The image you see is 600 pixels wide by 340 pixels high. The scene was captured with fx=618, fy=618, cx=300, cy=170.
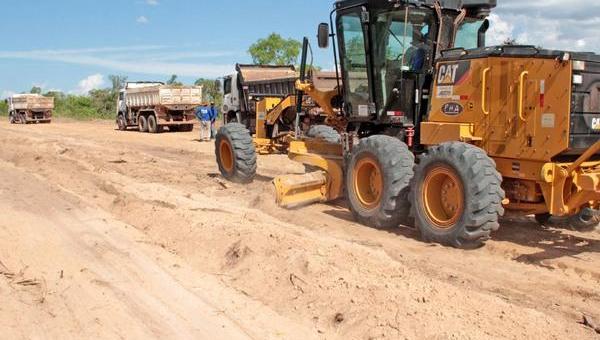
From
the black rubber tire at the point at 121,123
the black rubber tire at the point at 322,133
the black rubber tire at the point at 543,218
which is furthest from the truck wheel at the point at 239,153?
the black rubber tire at the point at 121,123

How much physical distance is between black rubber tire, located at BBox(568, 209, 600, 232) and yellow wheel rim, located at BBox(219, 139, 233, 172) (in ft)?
20.0

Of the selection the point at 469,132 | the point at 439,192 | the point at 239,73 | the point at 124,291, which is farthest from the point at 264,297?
the point at 239,73

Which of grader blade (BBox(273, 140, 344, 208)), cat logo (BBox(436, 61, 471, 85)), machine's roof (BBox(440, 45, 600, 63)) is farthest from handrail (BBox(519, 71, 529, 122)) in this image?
grader blade (BBox(273, 140, 344, 208))

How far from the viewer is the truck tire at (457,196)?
6162 mm

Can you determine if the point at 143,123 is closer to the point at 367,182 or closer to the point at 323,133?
the point at 323,133

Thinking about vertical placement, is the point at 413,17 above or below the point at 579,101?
above

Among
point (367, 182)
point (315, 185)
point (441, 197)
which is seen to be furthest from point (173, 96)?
point (441, 197)

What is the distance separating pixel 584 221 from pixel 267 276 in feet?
13.7

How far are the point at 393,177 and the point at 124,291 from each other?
3539 mm

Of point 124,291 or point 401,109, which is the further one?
point 401,109

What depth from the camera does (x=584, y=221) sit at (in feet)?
23.9

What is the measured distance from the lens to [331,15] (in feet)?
28.5

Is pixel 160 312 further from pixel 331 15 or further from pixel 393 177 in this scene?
pixel 331 15

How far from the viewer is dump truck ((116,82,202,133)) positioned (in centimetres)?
2978
